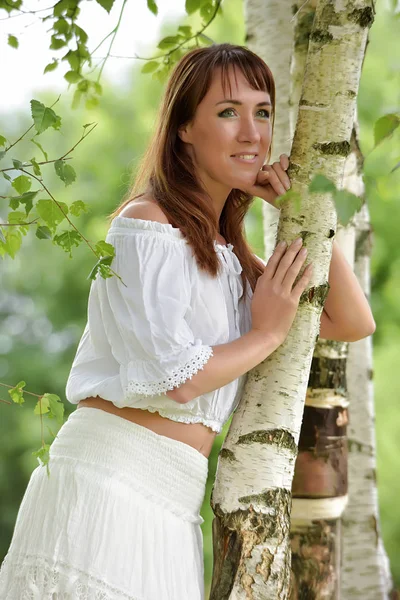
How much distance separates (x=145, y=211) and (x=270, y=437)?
621 mm

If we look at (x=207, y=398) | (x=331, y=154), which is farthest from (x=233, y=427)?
(x=331, y=154)

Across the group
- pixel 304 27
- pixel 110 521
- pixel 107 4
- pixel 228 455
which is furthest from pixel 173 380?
pixel 304 27

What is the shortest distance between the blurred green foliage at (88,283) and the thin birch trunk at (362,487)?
5.56m

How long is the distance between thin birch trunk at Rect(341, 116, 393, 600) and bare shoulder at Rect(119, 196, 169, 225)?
1.48 m

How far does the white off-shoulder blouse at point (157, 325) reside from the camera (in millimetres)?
1786

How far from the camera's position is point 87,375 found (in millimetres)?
2037

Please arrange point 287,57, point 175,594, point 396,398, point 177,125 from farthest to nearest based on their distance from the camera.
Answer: point 396,398 < point 287,57 < point 177,125 < point 175,594

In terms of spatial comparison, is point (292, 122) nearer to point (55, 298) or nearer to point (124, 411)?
point (124, 411)

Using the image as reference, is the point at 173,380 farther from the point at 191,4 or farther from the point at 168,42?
the point at 168,42

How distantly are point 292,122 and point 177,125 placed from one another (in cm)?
63

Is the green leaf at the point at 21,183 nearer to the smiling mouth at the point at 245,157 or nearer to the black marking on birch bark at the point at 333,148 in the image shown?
the smiling mouth at the point at 245,157

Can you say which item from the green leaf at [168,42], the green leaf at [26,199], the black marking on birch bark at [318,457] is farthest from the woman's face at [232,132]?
the green leaf at [168,42]

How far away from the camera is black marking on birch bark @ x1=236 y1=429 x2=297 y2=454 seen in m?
1.87

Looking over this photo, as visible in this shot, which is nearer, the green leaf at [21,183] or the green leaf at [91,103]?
the green leaf at [21,183]
